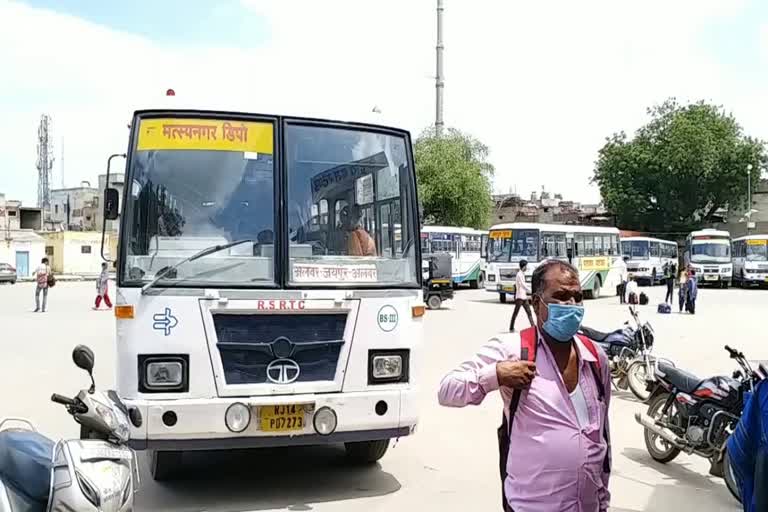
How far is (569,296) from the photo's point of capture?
2814mm

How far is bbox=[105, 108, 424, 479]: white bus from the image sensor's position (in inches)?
193

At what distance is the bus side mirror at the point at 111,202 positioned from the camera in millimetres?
5465

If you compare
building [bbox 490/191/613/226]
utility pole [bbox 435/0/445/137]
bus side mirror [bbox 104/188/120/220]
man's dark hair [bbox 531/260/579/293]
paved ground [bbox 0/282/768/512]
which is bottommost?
paved ground [bbox 0/282/768/512]

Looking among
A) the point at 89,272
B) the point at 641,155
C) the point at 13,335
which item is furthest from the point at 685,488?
the point at 89,272

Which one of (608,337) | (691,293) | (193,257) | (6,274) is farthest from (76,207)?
(193,257)

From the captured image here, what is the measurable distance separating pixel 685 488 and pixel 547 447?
3824mm

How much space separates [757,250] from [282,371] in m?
36.9

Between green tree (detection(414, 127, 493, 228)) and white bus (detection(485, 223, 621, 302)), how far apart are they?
483 inches

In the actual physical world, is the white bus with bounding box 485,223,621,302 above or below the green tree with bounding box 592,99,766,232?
below

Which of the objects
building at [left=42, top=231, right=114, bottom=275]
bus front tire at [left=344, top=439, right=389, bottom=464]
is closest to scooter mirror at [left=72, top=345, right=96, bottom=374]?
bus front tire at [left=344, top=439, right=389, bottom=464]

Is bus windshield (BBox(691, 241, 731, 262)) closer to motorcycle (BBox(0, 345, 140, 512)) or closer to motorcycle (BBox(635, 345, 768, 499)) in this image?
motorcycle (BBox(635, 345, 768, 499))

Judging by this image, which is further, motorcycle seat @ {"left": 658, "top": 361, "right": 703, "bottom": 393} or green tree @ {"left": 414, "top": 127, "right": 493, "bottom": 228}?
green tree @ {"left": 414, "top": 127, "right": 493, "bottom": 228}

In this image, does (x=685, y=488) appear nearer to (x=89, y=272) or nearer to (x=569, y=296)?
(x=569, y=296)

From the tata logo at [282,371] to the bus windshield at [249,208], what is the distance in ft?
1.81
